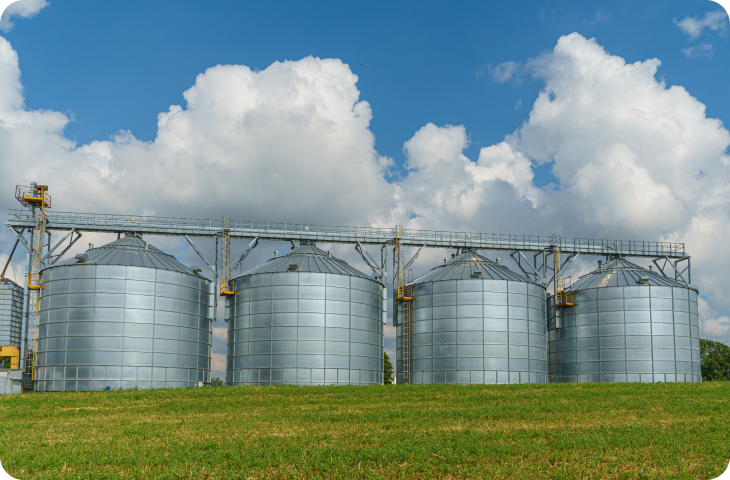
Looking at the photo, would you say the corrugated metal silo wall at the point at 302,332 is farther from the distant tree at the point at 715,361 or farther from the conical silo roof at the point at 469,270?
the distant tree at the point at 715,361

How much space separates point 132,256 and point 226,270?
25.2 feet

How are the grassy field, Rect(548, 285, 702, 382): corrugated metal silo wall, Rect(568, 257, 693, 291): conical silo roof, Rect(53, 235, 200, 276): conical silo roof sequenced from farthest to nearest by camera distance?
1. Rect(568, 257, 693, 291): conical silo roof
2. Rect(548, 285, 702, 382): corrugated metal silo wall
3. Rect(53, 235, 200, 276): conical silo roof
4. the grassy field

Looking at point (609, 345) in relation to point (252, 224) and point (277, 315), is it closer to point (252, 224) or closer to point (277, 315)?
point (277, 315)

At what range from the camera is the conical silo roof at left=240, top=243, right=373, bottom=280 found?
47.2 metres

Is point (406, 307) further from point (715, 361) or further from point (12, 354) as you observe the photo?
point (715, 361)

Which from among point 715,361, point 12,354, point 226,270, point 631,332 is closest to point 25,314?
point 12,354

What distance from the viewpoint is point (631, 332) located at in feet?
168

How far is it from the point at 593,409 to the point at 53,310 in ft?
124

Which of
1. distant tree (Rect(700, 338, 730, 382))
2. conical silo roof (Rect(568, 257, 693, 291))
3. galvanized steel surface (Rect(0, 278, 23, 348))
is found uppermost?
conical silo roof (Rect(568, 257, 693, 291))

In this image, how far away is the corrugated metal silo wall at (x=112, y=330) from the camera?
41375 mm

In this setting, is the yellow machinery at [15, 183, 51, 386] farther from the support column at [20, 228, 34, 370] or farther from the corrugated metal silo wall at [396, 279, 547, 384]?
the corrugated metal silo wall at [396, 279, 547, 384]

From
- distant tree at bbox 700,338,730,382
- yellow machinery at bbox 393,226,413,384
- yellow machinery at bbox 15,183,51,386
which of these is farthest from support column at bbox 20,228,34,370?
distant tree at bbox 700,338,730,382

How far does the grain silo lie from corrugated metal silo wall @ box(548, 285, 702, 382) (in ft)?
167

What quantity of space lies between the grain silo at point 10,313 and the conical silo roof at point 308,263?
21989mm
